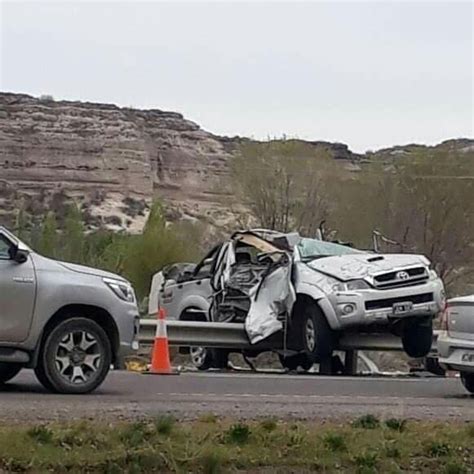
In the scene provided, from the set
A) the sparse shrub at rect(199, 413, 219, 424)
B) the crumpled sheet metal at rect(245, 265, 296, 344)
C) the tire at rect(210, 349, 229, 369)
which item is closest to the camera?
the sparse shrub at rect(199, 413, 219, 424)

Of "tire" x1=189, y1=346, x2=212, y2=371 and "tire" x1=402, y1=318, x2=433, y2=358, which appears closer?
"tire" x1=402, y1=318, x2=433, y2=358

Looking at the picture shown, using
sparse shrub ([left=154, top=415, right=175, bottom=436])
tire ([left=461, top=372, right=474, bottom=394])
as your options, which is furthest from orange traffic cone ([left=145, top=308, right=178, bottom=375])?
sparse shrub ([left=154, top=415, right=175, bottom=436])

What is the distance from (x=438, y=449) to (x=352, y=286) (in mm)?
8645

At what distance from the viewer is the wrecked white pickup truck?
54.3 ft

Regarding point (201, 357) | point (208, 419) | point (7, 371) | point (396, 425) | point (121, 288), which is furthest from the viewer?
point (201, 357)

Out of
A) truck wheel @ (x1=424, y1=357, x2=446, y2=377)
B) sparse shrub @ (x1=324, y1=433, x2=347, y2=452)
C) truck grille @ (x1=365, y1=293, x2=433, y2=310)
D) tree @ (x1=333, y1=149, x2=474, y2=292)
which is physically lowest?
truck wheel @ (x1=424, y1=357, x2=446, y2=377)

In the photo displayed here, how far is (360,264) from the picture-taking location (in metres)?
16.9

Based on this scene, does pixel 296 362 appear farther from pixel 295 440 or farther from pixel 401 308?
pixel 295 440

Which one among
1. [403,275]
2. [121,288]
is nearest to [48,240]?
[403,275]

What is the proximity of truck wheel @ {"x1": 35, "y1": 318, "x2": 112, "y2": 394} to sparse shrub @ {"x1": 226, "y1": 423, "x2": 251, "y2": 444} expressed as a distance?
375 cm

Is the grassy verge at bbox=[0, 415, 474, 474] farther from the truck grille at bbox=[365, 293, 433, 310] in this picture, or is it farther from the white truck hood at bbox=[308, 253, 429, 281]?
the white truck hood at bbox=[308, 253, 429, 281]

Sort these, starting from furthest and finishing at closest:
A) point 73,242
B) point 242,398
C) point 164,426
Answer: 1. point 73,242
2. point 242,398
3. point 164,426

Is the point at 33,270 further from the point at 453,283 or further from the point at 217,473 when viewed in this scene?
the point at 453,283

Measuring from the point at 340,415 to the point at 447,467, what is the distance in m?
2.62
